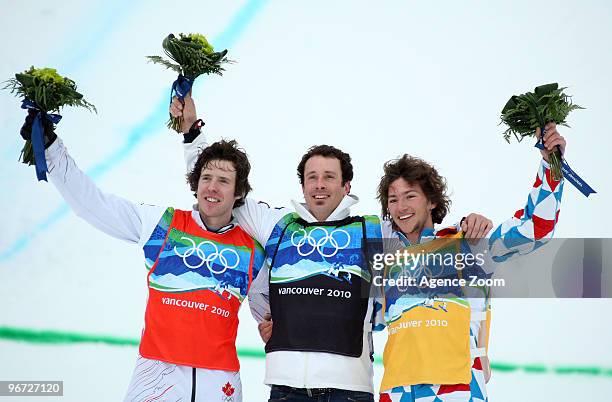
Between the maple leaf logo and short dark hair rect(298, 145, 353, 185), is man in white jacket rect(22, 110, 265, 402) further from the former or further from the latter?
short dark hair rect(298, 145, 353, 185)

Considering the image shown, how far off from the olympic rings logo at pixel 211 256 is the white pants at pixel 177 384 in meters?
0.40

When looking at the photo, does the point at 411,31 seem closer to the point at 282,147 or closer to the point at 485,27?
the point at 485,27

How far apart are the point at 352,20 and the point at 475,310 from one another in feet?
14.2

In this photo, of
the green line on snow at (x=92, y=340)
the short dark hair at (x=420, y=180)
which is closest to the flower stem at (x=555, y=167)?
the short dark hair at (x=420, y=180)

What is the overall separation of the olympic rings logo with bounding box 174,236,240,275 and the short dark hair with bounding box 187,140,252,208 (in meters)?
0.27

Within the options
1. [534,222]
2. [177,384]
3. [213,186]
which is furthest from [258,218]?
[534,222]

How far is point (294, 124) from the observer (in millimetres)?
5828

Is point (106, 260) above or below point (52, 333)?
above

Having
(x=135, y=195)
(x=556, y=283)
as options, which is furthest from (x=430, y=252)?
(x=135, y=195)

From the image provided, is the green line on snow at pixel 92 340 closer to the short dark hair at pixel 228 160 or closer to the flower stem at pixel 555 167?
the short dark hair at pixel 228 160

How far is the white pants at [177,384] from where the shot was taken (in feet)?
8.48

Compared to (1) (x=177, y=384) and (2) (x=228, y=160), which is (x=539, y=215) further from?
(1) (x=177, y=384)

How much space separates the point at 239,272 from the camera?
2.81 meters

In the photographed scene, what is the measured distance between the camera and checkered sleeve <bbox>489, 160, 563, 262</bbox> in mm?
2549
